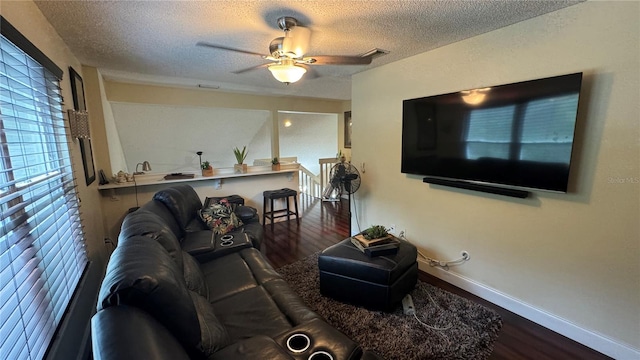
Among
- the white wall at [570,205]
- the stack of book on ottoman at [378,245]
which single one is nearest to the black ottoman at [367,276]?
the stack of book on ottoman at [378,245]

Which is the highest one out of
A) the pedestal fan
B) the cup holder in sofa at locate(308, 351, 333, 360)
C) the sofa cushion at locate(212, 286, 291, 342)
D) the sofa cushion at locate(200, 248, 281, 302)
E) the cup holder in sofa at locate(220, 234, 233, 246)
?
the pedestal fan

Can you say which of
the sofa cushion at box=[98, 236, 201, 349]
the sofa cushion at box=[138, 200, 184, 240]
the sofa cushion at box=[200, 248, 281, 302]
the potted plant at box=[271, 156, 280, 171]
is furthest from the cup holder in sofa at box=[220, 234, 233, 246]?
the potted plant at box=[271, 156, 280, 171]

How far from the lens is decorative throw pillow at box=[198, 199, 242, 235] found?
117 inches

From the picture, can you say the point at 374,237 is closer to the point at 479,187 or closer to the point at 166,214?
the point at 479,187

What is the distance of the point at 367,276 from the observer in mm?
2152

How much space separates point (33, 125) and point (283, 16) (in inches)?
63.2

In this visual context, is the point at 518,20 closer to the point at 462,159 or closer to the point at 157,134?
the point at 462,159

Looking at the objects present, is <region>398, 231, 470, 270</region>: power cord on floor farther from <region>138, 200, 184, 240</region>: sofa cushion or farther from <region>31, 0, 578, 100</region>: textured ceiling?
<region>138, 200, 184, 240</region>: sofa cushion

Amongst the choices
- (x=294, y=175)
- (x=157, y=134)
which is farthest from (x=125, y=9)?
(x=157, y=134)

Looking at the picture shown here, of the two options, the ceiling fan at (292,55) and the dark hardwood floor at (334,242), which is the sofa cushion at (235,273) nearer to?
the dark hardwood floor at (334,242)

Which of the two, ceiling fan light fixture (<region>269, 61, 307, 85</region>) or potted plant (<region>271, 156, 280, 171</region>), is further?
potted plant (<region>271, 156, 280, 171</region>)

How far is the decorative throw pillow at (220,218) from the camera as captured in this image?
9.74ft

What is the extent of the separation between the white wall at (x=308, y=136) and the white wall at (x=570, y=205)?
428 centimetres

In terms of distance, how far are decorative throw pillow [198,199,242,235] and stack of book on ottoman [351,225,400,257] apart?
149 centimetres
